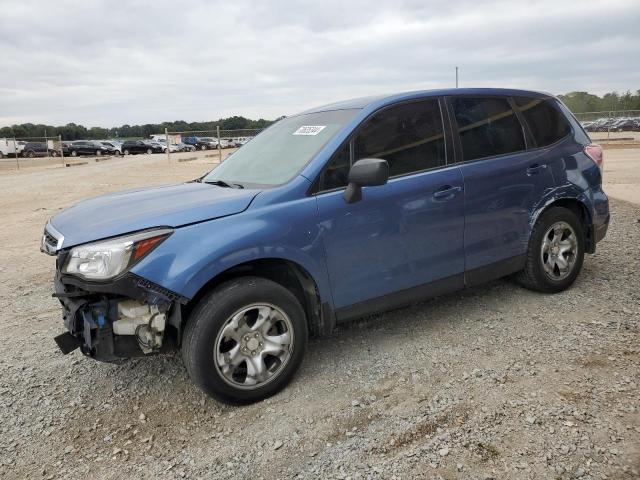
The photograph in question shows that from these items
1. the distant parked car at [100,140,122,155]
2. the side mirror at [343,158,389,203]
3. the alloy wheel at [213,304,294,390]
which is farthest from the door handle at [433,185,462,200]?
the distant parked car at [100,140,122,155]

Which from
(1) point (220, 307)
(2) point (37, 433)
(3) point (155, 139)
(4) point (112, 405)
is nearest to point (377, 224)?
(1) point (220, 307)

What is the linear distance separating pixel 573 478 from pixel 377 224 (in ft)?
5.89

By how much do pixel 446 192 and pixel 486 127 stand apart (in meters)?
0.81

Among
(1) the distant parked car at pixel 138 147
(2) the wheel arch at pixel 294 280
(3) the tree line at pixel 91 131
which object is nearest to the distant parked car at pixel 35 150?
(1) the distant parked car at pixel 138 147

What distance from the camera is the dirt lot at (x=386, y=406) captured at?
2.56 meters

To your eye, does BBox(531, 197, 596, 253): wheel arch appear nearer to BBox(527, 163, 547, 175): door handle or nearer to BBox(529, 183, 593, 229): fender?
BBox(529, 183, 593, 229): fender

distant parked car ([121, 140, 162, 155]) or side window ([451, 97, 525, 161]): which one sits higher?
distant parked car ([121, 140, 162, 155])

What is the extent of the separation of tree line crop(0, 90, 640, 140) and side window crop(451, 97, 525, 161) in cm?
5328

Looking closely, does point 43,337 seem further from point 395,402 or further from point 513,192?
point 513,192

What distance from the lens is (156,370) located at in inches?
142

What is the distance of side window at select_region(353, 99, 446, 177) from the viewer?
11.6ft

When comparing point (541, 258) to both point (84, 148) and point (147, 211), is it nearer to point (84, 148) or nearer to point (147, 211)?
point (147, 211)

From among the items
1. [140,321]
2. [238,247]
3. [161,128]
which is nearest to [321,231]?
[238,247]

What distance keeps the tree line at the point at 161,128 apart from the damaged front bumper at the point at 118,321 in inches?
2147
